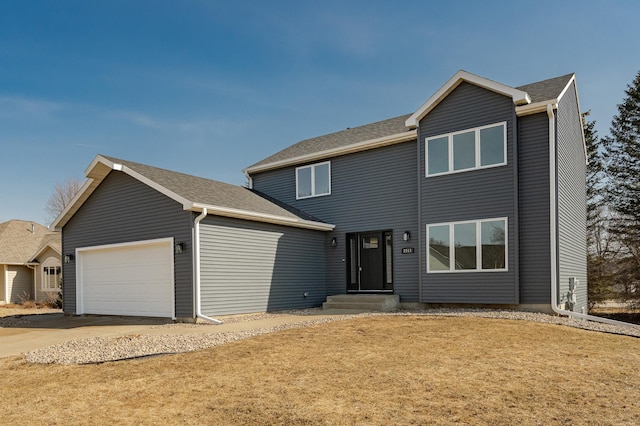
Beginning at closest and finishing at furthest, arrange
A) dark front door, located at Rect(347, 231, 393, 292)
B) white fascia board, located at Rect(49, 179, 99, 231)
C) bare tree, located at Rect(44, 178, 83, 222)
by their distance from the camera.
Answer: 1. white fascia board, located at Rect(49, 179, 99, 231)
2. dark front door, located at Rect(347, 231, 393, 292)
3. bare tree, located at Rect(44, 178, 83, 222)

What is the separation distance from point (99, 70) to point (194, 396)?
14.7m

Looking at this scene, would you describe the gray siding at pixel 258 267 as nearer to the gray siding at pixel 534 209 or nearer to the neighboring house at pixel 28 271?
the gray siding at pixel 534 209

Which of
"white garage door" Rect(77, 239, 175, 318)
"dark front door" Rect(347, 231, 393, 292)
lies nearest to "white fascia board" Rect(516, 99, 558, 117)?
"dark front door" Rect(347, 231, 393, 292)

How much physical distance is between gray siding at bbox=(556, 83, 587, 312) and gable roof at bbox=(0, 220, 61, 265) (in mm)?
22421

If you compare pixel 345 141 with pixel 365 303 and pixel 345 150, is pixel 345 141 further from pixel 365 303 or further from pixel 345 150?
pixel 365 303

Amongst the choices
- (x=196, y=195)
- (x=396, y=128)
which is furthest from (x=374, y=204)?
(x=196, y=195)

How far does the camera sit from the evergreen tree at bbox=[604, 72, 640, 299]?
71.5 ft

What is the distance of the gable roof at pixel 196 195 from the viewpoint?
11586 millimetres

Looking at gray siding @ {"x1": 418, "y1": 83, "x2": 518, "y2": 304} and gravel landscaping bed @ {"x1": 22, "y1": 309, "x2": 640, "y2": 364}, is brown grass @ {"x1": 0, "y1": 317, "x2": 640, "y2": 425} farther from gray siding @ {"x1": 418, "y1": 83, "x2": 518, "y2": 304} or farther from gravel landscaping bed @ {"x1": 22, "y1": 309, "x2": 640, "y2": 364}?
gray siding @ {"x1": 418, "y1": 83, "x2": 518, "y2": 304}

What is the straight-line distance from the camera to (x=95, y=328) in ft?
35.5

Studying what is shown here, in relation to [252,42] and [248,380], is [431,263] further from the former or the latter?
[252,42]

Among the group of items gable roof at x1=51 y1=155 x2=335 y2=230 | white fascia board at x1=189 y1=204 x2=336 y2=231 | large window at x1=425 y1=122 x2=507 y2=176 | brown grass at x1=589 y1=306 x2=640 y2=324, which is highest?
large window at x1=425 y1=122 x2=507 y2=176

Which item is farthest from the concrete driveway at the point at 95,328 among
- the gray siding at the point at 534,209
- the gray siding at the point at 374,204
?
the gray siding at the point at 534,209

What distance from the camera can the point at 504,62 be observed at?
14.9m
